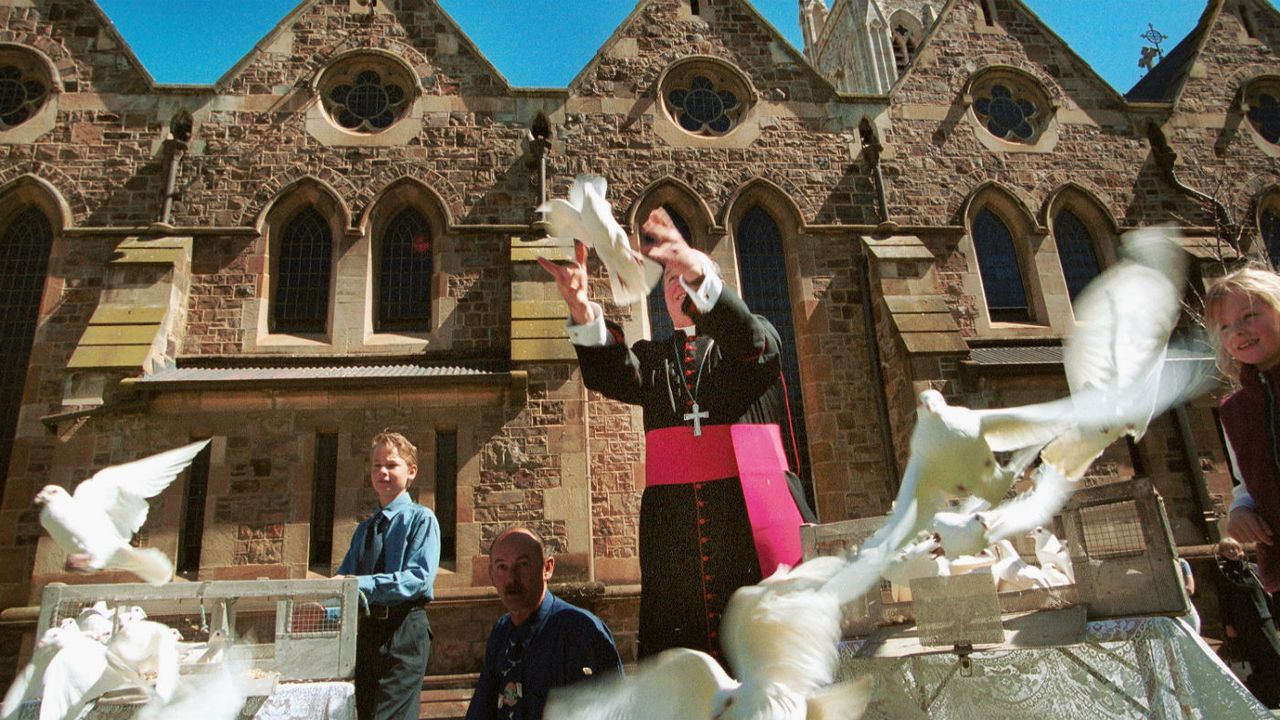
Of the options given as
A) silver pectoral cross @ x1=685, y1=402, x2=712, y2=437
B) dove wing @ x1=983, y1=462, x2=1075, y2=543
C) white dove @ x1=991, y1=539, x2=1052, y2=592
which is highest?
silver pectoral cross @ x1=685, y1=402, x2=712, y2=437

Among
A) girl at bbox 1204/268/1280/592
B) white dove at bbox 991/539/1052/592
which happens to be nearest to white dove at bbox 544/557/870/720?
girl at bbox 1204/268/1280/592

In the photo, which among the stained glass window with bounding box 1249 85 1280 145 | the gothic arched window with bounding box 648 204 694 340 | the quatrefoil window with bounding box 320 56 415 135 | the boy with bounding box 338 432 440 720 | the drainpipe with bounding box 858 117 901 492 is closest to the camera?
the boy with bounding box 338 432 440 720

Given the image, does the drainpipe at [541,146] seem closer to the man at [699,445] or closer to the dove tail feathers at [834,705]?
the man at [699,445]

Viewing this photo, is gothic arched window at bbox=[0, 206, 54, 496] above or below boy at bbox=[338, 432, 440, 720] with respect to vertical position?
above

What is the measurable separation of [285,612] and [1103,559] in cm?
384

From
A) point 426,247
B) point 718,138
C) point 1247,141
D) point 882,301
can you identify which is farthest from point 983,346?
point 426,247

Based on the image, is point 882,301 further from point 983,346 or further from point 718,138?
point 718,138

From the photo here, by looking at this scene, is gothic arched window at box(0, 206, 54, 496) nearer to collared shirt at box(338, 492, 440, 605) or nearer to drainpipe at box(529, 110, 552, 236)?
drainpipe at box(529, 110, 552, 236)

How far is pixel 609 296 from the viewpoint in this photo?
11289 mm

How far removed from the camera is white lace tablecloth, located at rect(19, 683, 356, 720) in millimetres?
3355

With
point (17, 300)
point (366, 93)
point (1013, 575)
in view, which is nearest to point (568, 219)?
point (1013, 575)

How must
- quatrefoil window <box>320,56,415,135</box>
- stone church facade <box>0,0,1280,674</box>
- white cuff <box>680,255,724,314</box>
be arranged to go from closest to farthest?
white cuff <box>680,255,724,314</box>
stone church facade <box>0,0,1280,674</box>
quatrefoil window <box>320,56,415,135</box>

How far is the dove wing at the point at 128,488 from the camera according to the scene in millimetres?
3219

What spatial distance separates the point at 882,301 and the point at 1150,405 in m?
9.26
